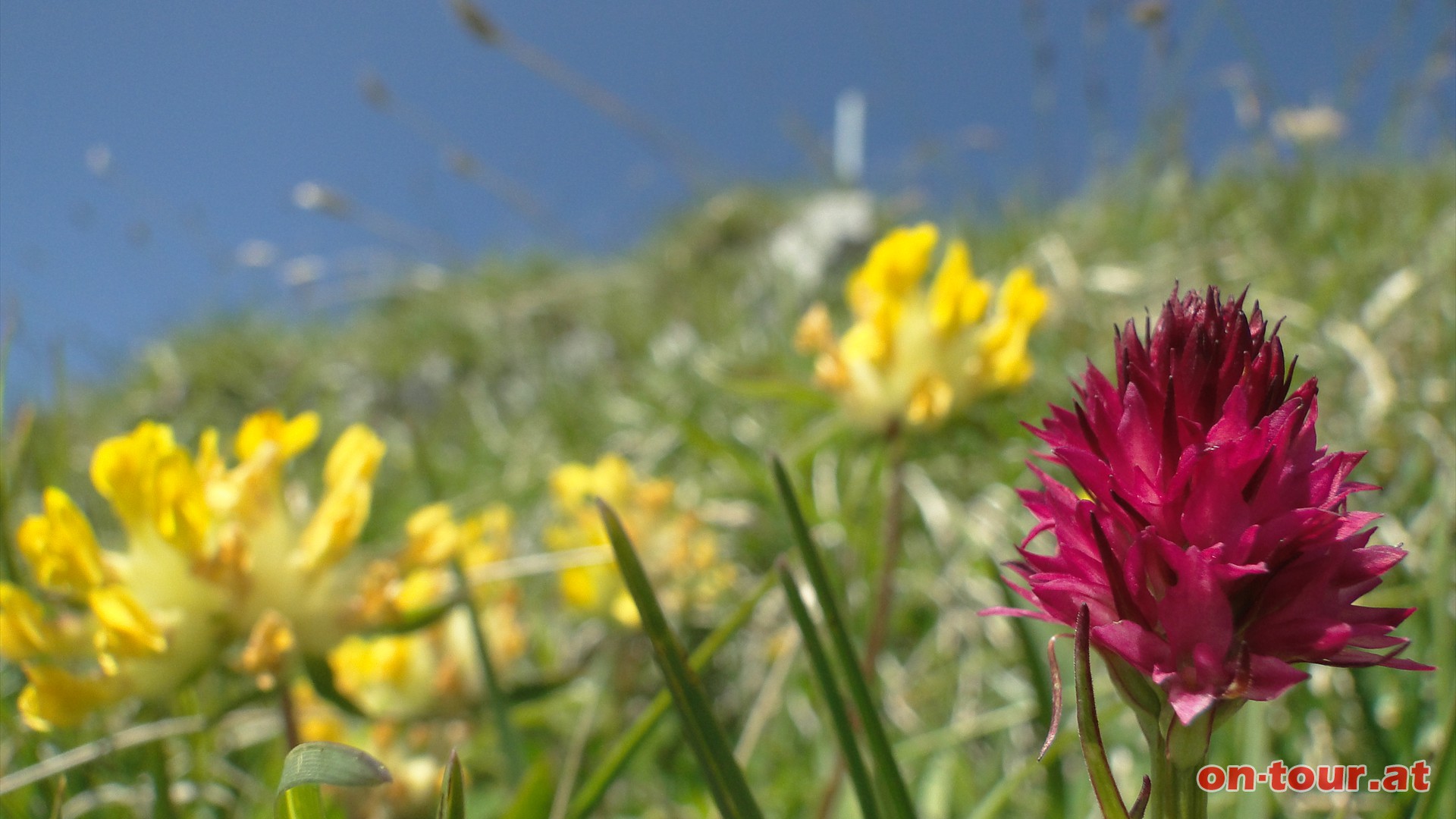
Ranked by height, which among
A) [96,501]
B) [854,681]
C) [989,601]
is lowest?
[854,681]

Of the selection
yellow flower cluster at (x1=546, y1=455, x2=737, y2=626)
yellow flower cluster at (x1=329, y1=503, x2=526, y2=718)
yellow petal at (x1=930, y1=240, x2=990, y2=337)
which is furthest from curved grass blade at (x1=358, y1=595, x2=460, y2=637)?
yellow petal at (x1=930, y1=240, x2=990, y2=337)

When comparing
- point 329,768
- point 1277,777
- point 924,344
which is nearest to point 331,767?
point 329,768

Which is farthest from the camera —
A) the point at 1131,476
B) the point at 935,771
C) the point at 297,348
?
the point at 297,348

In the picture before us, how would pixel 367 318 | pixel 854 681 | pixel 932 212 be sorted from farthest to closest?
pixel 367 318, pixel 932 212, pixel 854 681

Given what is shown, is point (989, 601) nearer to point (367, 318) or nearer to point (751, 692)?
point (751, 692)

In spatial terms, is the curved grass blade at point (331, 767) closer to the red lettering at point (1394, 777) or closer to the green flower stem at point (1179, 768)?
the green flower stem at point (1179, 768)

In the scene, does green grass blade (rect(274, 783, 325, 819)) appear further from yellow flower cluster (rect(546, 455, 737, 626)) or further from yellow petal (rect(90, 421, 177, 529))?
yellow flower cluster (rect(546, 455, 737, 626))

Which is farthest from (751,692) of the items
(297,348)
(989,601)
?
(297,348)
